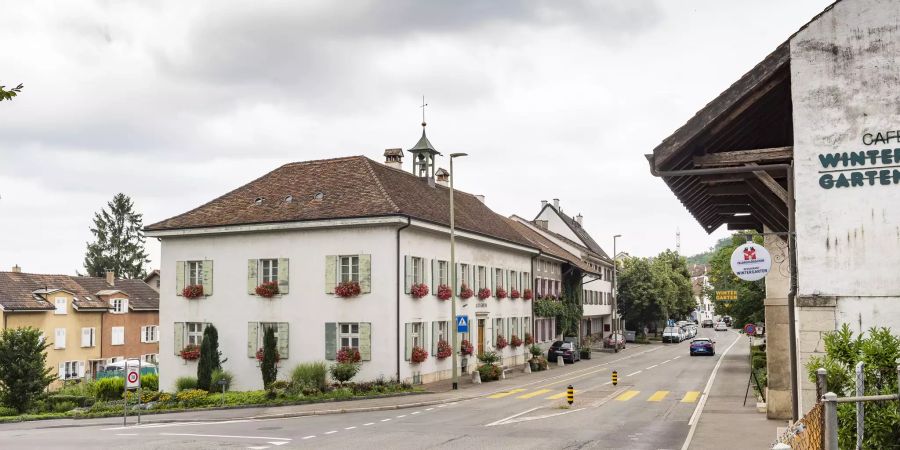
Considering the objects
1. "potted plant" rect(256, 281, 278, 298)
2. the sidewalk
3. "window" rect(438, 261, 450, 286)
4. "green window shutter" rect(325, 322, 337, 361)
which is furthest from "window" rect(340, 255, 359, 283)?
the sidewalk

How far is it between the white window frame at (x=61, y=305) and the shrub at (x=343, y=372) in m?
29.4

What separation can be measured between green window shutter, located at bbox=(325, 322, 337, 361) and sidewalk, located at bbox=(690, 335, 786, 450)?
1408 cm

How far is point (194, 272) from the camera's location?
35406mm

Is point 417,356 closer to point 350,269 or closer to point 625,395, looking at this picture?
point 350,269

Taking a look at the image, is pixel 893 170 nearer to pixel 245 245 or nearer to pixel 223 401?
pixel 223 401

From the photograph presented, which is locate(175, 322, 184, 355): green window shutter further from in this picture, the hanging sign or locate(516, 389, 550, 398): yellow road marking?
the hanging sign

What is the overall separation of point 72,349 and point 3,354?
20805 mm

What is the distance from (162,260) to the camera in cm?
3622

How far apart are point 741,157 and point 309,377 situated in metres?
20.8

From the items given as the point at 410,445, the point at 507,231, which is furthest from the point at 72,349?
Answer: the point at 410,445

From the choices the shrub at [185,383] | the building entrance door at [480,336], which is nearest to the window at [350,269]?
the shrub at [185,383]

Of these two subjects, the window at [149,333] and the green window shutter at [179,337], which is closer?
the green window shutter at [179,337]

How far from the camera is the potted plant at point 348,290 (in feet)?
103

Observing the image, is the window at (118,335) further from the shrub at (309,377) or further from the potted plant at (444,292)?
the shrub at (309,377)
